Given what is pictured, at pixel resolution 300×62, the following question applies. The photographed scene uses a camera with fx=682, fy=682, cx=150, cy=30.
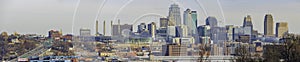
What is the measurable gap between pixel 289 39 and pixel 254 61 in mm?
604

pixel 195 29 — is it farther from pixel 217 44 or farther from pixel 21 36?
pixel 21 36

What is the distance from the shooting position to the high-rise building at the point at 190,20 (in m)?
36.6

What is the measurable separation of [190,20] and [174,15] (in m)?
1.85

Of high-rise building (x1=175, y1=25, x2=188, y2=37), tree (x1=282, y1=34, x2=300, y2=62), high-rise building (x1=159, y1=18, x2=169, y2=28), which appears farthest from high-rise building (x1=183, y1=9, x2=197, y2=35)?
tree (x1=282, y1=34, x2=300, y2=62)

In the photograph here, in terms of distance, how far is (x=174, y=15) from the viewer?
39.4 m

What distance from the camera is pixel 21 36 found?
3622 centimetres

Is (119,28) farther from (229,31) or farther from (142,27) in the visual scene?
(229,31)

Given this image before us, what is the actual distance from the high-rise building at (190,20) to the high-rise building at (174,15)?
1.69ft

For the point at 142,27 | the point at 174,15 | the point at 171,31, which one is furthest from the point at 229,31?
the point at 142,27

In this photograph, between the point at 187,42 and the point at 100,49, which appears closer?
the point at 100,49

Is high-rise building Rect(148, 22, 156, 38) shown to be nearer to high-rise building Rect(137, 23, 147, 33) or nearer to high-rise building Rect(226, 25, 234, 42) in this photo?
high-rise building Rect(137, 23, 147, 33)

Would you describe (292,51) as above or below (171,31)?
below

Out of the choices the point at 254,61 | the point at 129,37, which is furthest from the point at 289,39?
the point at 129,37

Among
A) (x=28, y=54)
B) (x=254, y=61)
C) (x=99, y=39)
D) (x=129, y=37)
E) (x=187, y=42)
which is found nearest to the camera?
(x=254, y=61)
